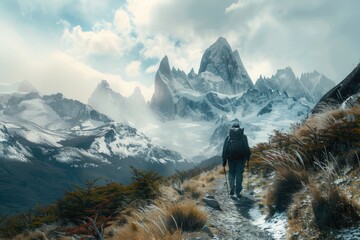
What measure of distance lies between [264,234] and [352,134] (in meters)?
3.55

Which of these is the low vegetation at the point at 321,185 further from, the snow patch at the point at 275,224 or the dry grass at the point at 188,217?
the dry grass at the point at 188,217

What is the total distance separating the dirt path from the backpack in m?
1.41

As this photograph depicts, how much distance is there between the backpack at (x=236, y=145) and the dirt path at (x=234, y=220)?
55.4 inches

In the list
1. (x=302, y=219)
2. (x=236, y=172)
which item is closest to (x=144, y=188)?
(x=236, y=172)

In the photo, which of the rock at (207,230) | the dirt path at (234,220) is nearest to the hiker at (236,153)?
the dirt path at (234,220)

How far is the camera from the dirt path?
26.6 ft

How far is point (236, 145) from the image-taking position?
1381 cm

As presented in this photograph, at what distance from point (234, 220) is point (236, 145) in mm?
4391

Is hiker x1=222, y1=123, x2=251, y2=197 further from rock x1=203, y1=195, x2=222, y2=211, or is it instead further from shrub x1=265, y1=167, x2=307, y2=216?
shrub x1=265, y1=167, x2=307, y2=216

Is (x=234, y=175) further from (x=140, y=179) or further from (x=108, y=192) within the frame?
(x=108, y=192)

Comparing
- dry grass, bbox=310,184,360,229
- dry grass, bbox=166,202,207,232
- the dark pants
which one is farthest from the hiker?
dry grass, bbox=310,184,360,229

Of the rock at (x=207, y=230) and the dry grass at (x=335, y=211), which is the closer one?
the dry grass at (x=335, y=211)

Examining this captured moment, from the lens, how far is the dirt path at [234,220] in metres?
8.12

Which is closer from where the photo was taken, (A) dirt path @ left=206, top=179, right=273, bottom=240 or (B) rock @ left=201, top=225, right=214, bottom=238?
(B) rock @ left=201, top=225, right=214, bottom=238
